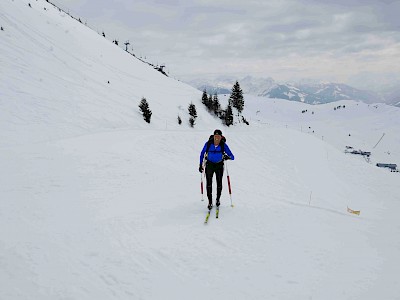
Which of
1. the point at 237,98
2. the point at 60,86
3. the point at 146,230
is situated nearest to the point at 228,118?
the point at 237,98

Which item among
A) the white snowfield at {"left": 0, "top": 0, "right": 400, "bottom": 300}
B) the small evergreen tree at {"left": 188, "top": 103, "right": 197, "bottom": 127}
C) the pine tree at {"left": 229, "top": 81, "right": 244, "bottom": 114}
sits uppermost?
the pine tree at {"left": 229, "top": 81, "right": 244, "bottom": 114}

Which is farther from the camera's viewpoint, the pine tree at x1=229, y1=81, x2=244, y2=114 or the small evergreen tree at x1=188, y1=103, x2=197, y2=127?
the pine tree at x1=229, y1=81, x2=244, y2=114

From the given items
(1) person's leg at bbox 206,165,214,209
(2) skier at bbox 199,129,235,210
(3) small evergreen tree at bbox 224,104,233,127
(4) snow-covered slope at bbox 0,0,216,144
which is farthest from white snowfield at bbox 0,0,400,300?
(3) small evergreen tree at bbox 224,104,233,127

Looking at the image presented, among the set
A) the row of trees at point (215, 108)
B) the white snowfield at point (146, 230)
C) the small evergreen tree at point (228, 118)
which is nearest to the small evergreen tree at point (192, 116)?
the row of trees at point (215, 108)

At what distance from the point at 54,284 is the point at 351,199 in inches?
1042

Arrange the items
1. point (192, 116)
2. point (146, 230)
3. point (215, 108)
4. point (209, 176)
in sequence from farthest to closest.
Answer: point (215, 108) → point (192, 116) → point (209, 176) → point (146, 230)

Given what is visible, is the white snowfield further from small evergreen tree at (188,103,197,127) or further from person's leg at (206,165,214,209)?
small evergreen tree at (188,103,197,127)

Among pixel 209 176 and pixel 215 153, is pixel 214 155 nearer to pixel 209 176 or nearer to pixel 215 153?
pixel 215 153

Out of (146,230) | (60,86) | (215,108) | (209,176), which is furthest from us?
(215,108)

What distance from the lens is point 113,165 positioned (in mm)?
14109

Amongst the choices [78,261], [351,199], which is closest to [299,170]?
[351,199]

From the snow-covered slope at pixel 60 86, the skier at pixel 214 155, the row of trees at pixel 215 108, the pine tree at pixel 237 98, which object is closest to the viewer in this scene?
the skier at pixel 214 155

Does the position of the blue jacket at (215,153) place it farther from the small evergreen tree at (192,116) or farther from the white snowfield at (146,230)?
the small evergreen tree at (192,116)

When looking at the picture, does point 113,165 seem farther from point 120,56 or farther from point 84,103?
point 120,56
